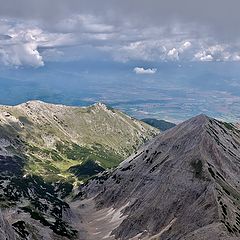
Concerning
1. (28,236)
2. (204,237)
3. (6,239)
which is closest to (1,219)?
(6,239)

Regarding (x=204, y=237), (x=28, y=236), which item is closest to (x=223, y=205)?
(x=204, y=237)

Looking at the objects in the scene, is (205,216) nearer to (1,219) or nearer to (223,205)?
(223,205)

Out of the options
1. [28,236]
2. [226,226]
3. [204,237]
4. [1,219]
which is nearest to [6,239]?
[1,219]

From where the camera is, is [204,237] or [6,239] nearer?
[6,239]

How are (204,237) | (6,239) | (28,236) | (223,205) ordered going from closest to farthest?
(6,239) → (204,237) → (28,236) → (223,205)

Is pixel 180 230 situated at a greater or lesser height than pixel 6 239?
greater

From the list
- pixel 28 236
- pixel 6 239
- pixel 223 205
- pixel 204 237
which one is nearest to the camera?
pixel 6 239

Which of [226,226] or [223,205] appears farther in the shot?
[223,205]

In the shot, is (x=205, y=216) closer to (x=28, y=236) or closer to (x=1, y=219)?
(x=28, y=236)
